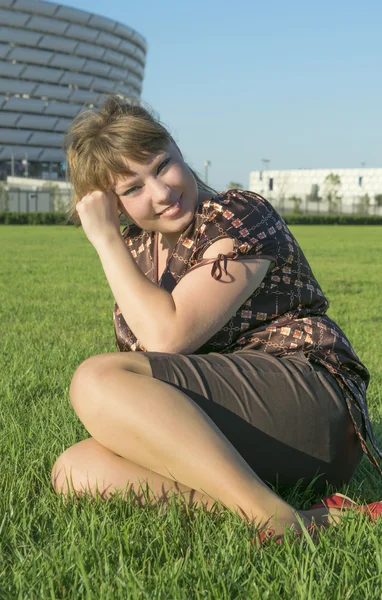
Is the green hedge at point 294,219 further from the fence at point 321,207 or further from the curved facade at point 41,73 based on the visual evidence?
the curved facade at point 41,73

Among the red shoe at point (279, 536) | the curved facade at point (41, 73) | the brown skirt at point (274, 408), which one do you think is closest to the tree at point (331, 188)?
the curved facade at point (41, 73)

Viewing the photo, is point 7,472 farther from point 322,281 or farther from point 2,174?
point 2,174

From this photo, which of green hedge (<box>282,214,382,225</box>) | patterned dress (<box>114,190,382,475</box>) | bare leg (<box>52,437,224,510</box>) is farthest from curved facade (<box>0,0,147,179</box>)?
bare leg (<box>52,437,224,510</box>)

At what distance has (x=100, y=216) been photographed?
8.43ft

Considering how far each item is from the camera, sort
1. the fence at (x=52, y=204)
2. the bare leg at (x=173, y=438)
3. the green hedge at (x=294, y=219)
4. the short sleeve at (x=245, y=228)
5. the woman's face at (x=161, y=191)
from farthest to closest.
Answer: the fence at (x=52, y=204), the green hedge at (x=294, y=219), the woman's face at (x=161, y=191), the short sleeve at (x=245, y=228), the bare leg at (x=173, y=438)

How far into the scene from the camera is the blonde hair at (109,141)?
250 centimetres

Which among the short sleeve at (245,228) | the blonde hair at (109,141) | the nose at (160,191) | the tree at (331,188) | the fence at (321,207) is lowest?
the fence at (321,207)

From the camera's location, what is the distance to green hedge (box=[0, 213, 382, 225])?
43062 millimetres

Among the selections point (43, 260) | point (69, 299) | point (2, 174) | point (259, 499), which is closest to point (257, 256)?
point (259, 499)

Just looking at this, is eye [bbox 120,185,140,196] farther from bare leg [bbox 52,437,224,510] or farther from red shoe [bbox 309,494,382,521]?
red shoe [bbox 309,494,382,521]

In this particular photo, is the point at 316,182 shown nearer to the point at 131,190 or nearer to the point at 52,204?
the point at 52,204

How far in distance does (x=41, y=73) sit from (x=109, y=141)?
90.9 m

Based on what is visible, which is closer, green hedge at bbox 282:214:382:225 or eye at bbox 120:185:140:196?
eye at bbox 120:185:140:196

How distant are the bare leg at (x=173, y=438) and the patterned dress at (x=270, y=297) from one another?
18.0 inches
